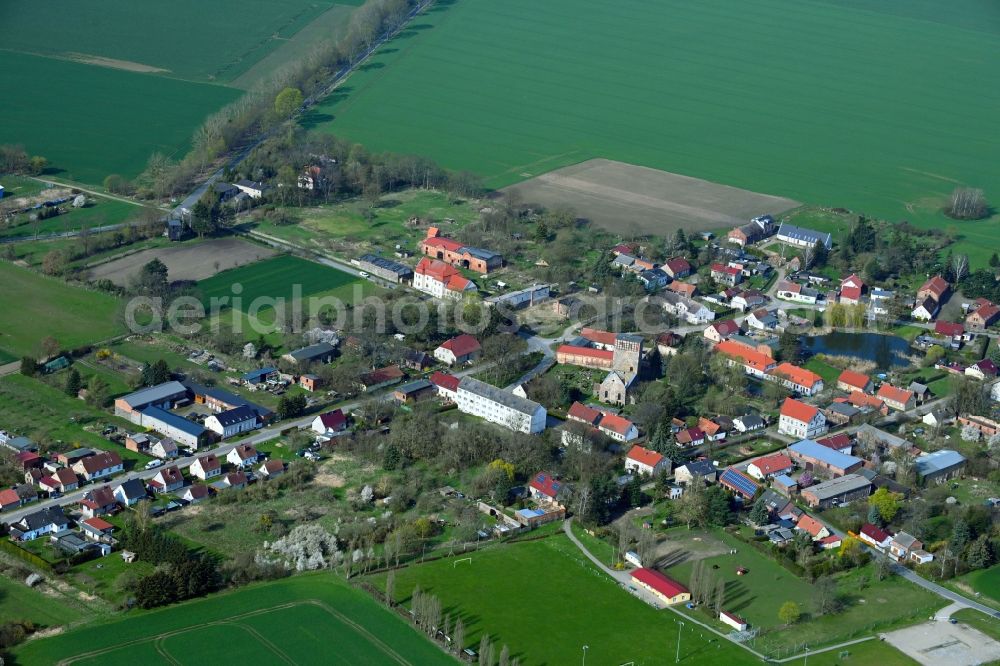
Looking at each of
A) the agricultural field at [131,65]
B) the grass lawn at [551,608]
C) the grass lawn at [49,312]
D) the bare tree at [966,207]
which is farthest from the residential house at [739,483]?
the agricultural field at [131,65]

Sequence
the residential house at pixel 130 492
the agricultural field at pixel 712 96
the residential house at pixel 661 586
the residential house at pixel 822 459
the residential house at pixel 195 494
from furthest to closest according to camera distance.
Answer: the agricultural field at pixel 712 96
the residential house at pixel 822 459
the residential house at pixel 195 494
the residential house at pixel 130 492
the residential house at pixel 661 586

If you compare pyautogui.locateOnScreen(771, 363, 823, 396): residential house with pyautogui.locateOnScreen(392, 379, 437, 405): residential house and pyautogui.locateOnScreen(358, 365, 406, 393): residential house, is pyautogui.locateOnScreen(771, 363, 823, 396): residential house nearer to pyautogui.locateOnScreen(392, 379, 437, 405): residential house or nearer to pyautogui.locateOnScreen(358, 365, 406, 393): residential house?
pyautogui.locateOnScreen(392, 379, 437, 405): residential house

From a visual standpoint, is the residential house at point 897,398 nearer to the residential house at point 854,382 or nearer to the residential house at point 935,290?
the residential house at point 854,382

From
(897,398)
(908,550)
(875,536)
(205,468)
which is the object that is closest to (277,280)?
(205,468)

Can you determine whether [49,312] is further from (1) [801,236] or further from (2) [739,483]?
(1) [801,236]

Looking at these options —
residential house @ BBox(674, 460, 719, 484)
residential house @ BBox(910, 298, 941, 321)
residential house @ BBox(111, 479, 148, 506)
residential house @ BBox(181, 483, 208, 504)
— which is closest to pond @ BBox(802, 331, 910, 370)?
residential house @ BBox(910, 298, 941, 321)

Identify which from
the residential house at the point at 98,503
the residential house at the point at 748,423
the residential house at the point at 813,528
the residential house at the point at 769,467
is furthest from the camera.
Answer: the residential house at the point at 748,423
